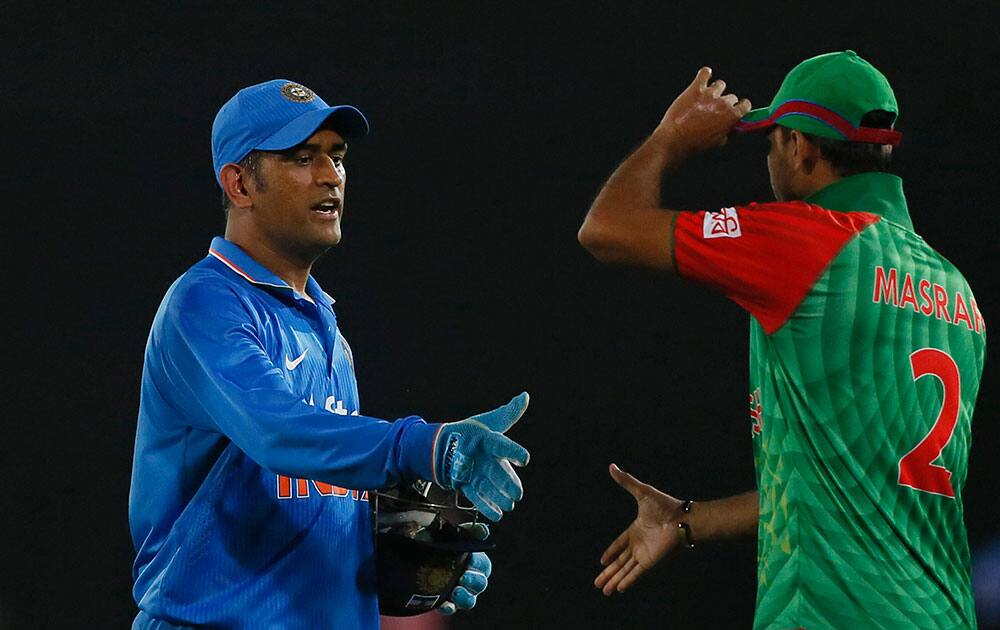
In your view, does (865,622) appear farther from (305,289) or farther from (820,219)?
(305,289)

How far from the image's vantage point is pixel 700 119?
225 centimetres

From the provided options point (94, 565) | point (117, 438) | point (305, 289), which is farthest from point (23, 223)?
→ point (305, 289)

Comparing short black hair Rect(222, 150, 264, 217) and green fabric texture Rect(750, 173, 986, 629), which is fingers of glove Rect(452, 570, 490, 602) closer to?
green fabric texture Rect(750, 173, 986, 629)

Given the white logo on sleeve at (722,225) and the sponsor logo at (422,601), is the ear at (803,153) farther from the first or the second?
the sponsor logo at (422,601)

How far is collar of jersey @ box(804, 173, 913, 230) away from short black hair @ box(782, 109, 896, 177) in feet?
0.05

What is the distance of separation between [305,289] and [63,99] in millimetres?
1637

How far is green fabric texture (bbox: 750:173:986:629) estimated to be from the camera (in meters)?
2.01

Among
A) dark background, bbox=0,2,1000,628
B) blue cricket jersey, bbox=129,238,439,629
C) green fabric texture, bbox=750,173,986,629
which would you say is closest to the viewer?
blue cricket jersey, bbox=129,238,439,629

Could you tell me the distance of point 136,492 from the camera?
2.06 meters

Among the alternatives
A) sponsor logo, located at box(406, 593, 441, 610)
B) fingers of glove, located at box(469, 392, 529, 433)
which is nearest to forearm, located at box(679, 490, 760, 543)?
sponsor logo, located at box(406, 593, 441, 610)

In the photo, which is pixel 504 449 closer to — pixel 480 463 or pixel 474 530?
pixel 480 463

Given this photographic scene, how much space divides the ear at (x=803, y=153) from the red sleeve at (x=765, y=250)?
0.14 m

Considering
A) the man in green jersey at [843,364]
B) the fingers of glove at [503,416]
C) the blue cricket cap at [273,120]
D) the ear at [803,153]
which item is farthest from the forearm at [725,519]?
the blue cricket cap at [273,120]

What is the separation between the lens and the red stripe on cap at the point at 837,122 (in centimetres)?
219
